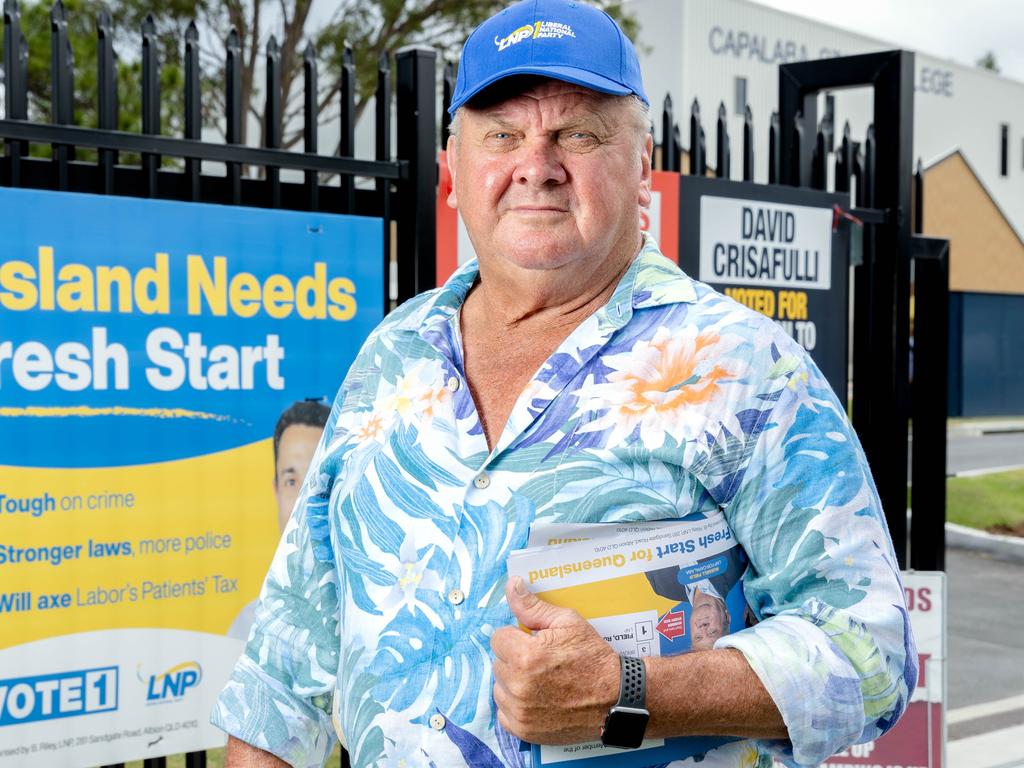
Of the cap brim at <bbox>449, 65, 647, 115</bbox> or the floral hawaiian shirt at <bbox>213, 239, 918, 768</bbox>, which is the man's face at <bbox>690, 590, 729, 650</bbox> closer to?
the floral hawaiian shirt at <bbox>213, 239, 918, 768</bbox>

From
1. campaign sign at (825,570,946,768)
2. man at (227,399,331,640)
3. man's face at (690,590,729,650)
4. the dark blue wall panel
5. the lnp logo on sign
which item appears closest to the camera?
man's face at (690,590,729,650)

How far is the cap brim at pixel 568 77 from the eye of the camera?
1767mm

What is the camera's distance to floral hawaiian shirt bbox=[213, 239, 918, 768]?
161 centimetres

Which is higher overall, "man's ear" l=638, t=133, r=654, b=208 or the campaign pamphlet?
"man's ear" l=638, t=133, r=654, b=208

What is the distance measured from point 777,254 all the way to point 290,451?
7.38 ft

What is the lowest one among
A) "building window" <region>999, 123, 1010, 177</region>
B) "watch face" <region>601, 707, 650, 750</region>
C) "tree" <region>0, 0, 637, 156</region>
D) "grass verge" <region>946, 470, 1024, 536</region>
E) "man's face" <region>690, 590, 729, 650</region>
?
"grass verge" <region>946, 470, 1024, 536</region>

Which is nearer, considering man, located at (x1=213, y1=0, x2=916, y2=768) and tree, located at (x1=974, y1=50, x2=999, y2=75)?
man, located at (x1=213, y1=0, x2=916, y2=768)

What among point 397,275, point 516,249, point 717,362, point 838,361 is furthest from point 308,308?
point 838,361

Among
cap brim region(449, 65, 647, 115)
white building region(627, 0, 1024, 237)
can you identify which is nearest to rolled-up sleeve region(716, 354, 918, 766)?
cap brim region(449, 65, 647, 115)

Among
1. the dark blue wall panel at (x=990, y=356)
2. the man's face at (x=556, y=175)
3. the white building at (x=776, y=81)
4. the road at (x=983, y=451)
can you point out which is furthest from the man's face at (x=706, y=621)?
the dark blue wall panel at (x=990, y=356)

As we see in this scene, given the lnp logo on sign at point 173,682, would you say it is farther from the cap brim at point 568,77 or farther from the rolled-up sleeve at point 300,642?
the cap brim at point 568,77

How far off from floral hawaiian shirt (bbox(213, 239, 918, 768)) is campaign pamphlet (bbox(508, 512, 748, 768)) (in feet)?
0.10

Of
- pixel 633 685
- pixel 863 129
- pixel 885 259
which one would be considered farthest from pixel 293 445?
pixel 863 129

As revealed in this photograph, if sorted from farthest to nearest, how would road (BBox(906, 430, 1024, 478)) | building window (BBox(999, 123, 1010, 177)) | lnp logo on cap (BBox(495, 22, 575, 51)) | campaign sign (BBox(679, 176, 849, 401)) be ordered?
building window (BBox(999, 123, 1010, 177)) < road (BBox(906, 430, 1024, 478)) < campaign sign (BBox(679, 176, 849, 401)) < lnp logo on cap (BBox(495, 22, 575, 51))
